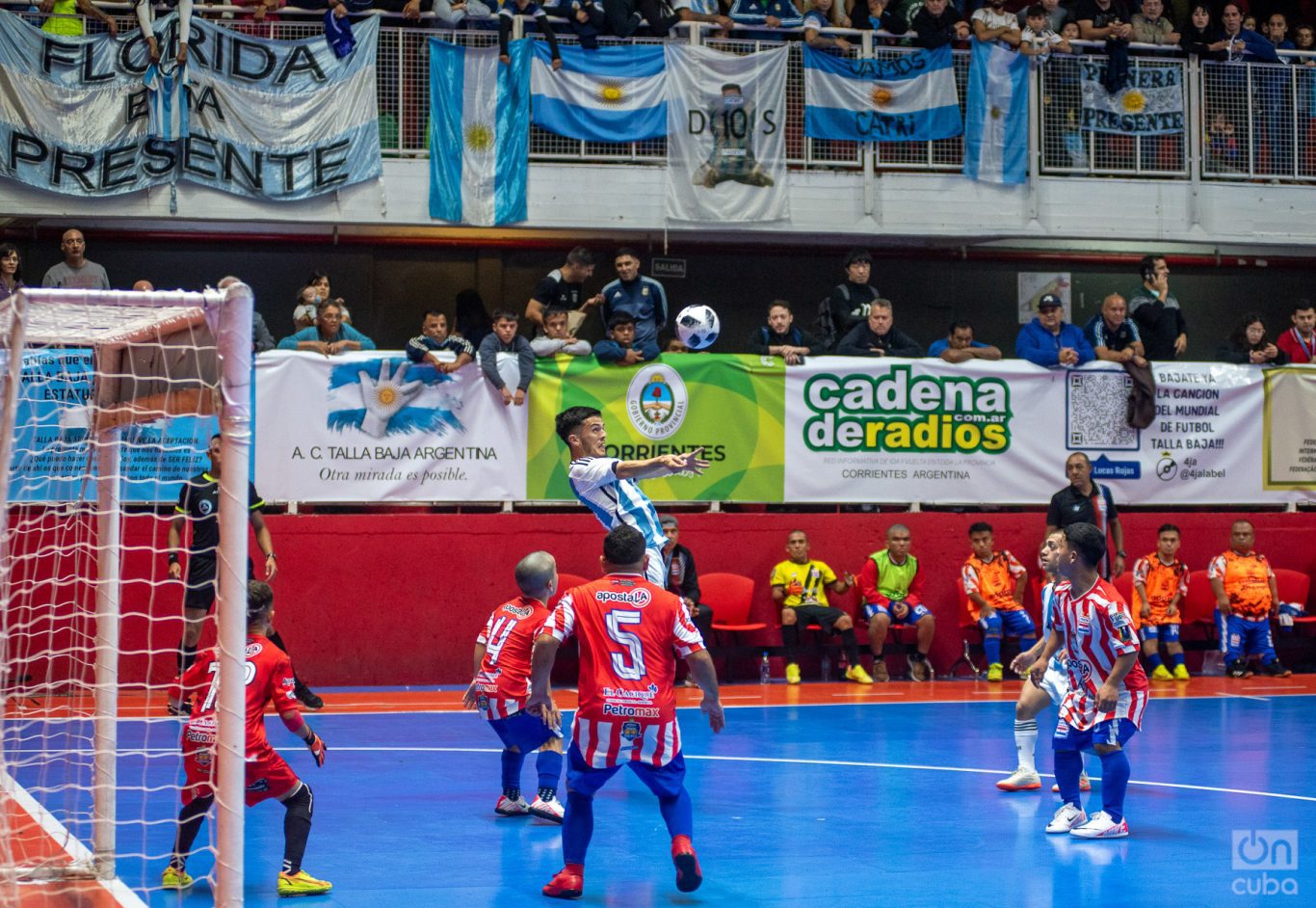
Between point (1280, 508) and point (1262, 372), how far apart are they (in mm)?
1735

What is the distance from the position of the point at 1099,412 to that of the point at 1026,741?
8371 mm

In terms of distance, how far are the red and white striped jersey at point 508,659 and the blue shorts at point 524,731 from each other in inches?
1.9

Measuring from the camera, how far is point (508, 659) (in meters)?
9.70

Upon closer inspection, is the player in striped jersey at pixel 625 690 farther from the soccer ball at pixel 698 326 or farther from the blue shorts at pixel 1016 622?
the blue shorts at pixel 1016 622

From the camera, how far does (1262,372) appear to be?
1897 centimetres

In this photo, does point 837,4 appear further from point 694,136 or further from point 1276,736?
point 1276,736

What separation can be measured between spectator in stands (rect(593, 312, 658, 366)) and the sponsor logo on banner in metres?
0.19

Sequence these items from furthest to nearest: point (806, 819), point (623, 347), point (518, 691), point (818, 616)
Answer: point (818, 616), point (623, 347), point (806, 819), point (518, 691)

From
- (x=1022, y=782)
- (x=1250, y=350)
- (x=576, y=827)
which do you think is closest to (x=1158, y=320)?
(x=1250, y=350)

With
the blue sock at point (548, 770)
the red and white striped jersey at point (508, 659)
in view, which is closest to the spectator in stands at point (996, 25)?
the red and white striped jersey at point (508, 659)

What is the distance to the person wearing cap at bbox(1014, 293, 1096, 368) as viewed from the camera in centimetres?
1827

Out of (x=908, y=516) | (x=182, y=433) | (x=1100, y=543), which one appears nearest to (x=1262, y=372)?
(x=908, y=516)

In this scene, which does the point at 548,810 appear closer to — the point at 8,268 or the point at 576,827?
the point at 576,827

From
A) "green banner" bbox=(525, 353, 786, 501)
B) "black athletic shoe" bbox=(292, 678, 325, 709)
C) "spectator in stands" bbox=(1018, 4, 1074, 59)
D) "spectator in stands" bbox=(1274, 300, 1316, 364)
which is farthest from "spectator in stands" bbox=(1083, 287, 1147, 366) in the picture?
"black athletic shoe" bbox=(292, 678, 325, 709)
